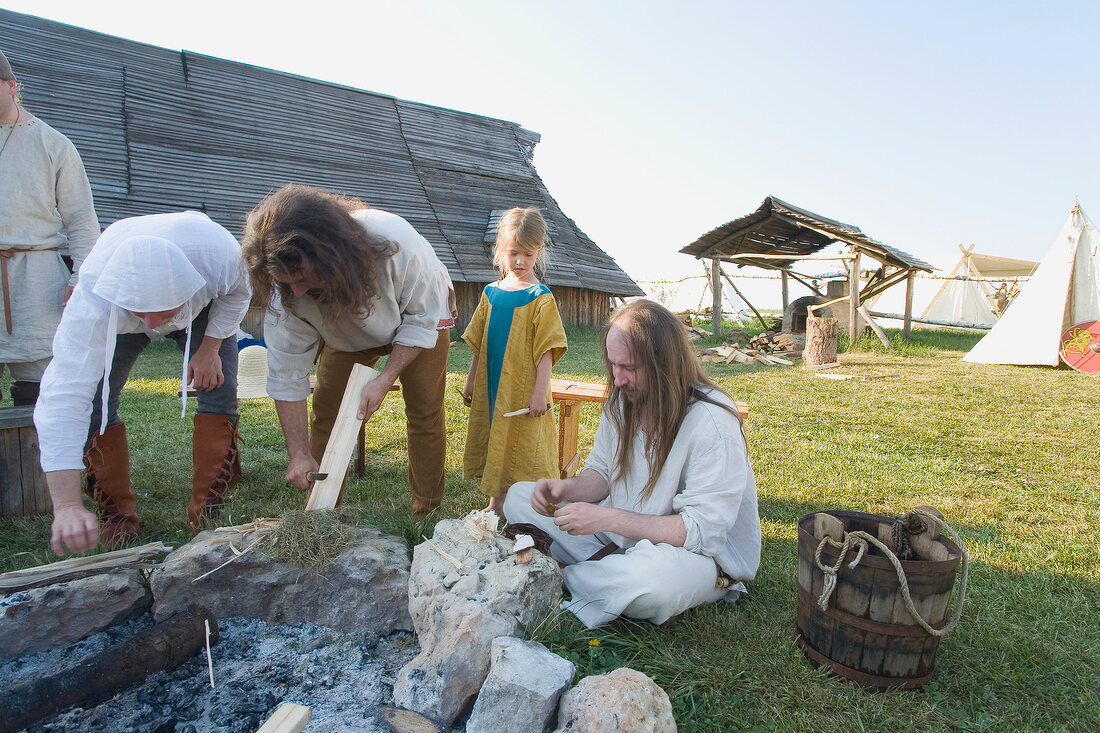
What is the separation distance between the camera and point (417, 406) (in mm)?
3096

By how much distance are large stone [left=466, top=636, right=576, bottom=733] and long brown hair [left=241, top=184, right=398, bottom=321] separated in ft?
4.39

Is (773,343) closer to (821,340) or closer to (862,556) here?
(821,340)

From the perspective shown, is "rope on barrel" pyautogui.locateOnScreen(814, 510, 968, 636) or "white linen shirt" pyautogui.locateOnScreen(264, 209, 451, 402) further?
"white linen shirt" pyautogui.locateOnScreen(264, 209, 451, 402)

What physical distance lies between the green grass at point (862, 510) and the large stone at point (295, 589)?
1.38 ft

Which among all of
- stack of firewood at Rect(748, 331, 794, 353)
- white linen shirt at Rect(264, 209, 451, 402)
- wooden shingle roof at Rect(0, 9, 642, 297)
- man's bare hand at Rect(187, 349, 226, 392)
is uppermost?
wooden shingle roof at Rect(0, 9, 642, 297)

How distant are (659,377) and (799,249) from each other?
1258cm

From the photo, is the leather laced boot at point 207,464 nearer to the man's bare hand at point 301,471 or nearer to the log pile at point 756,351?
the man's bare hand at point 301,471

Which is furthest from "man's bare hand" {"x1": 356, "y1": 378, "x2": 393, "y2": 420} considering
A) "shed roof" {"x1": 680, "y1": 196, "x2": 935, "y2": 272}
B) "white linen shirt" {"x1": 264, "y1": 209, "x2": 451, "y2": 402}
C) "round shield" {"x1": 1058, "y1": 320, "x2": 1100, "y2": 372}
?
"shed roof" {"x1": 680, "y1": 196, "x2": 935, "y2": 272}

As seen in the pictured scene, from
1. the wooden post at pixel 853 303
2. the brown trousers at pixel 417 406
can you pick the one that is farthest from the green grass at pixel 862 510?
the wooden post at pixel 853 303

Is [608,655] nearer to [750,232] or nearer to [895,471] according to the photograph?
[895,471]

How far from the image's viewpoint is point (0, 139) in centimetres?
287

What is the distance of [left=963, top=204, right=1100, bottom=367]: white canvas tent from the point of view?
958cm

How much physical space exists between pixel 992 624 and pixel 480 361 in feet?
8.39

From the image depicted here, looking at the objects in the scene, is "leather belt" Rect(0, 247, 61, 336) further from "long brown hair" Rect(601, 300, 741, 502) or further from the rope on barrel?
the rope on barrel
